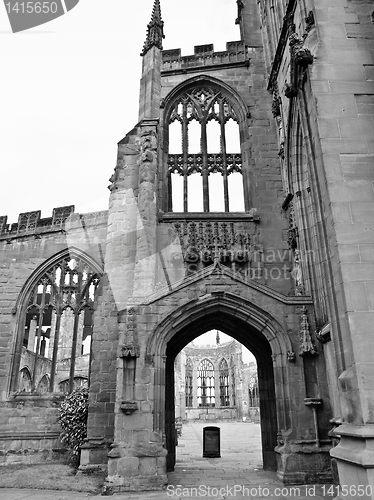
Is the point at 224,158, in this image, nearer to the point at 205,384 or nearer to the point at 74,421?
the point at 74,421

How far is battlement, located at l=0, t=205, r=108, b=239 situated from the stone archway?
7.85 metres

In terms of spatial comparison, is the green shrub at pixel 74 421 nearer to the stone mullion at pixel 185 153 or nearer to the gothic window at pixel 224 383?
the stone mullion at pixel 185 153

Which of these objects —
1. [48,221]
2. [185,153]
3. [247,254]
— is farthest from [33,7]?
[48,221]

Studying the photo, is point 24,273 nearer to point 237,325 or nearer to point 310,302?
point 237,325

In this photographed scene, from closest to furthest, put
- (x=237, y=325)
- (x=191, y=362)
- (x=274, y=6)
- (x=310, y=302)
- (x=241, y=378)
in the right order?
(x=310, y=302)
(x=237, y=325)
(x=274, y=6)
(x=241, y=378)
(x=191, y=362)

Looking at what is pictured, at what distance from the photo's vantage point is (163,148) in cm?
1484

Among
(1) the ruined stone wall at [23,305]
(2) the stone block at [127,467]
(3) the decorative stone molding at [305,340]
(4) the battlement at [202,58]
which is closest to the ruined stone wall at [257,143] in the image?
(4) the battlement at [202,58]

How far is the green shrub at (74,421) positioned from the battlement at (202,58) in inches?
478

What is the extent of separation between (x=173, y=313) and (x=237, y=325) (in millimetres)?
2079

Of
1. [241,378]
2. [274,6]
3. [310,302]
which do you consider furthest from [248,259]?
[241,378]

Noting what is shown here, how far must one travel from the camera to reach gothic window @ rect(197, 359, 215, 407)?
181ft

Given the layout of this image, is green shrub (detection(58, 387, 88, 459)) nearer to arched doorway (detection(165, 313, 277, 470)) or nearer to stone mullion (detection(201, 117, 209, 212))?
arched doorway (detection(165, 313, 277, 470))

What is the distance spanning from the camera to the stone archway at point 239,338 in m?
9.34

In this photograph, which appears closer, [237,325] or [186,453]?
[237,325]
